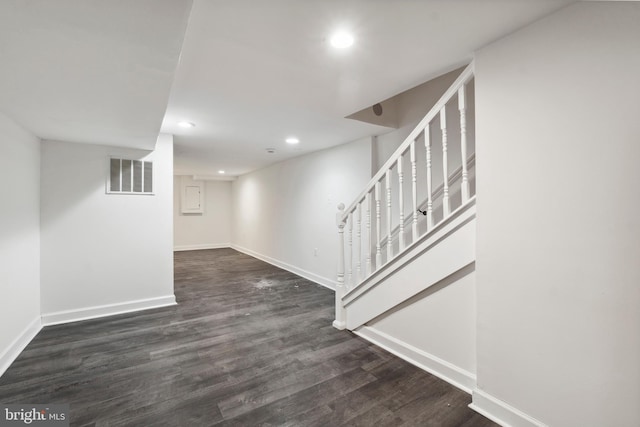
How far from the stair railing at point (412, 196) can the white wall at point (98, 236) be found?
7.58 ft

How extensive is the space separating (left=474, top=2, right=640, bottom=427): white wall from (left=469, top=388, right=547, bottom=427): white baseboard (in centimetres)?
3

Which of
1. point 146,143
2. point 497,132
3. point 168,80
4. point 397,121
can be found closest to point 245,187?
point 146,143

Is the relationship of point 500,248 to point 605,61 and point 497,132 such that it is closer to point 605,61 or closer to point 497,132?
point 497,132

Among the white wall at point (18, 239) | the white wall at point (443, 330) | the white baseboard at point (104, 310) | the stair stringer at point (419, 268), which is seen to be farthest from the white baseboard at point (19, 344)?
the white wall at point (443, 330)

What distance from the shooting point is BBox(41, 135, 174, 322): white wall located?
9.95ft

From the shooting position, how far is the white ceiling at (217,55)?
1.17 meters

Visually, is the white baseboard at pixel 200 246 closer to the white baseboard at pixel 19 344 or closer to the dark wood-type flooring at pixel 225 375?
the dark wood-type flooring at pixel 225 375

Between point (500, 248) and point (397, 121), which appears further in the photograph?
point (397, 121)

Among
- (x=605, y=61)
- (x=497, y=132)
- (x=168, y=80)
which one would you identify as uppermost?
(x=168, y=80)

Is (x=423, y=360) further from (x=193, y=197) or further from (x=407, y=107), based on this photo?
(x=193, y=197)

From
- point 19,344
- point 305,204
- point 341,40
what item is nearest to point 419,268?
point 341,40

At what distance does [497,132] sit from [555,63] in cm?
39

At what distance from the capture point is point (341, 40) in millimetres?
1631

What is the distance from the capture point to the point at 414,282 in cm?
222
